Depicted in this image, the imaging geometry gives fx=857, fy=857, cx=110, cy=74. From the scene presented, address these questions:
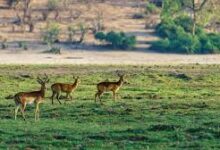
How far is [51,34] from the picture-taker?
47469mm

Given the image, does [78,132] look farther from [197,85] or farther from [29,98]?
[197,85]

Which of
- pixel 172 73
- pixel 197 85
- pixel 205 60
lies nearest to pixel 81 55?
pixel 205 60

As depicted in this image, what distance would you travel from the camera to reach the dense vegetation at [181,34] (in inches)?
1930

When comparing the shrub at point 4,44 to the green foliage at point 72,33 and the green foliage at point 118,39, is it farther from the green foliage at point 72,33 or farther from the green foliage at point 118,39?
the green foliage at point 118,39

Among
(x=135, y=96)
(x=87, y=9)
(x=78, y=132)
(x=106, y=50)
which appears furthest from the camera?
(x=87, y=9)

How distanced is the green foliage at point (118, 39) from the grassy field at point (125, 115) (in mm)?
11962

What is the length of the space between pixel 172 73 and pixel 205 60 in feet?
33.8

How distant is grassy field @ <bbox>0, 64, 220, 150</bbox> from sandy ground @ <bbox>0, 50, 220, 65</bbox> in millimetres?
6167

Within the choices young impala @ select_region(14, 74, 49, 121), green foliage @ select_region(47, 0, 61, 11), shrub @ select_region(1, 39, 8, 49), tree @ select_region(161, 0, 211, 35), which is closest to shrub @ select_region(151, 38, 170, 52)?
tree @ select_region(161, 0, 211, 35)

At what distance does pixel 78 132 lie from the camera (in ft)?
61.5

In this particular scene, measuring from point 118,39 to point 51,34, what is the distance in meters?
3.75

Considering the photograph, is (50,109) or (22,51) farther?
(22,51)

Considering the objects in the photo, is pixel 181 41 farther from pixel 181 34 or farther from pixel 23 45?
pixel 23 45

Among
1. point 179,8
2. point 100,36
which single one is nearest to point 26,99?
point 100,36
